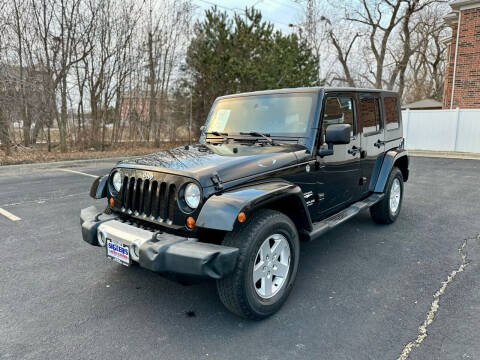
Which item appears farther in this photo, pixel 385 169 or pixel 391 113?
pixel 391 113

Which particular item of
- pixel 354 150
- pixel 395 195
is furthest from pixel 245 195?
pixel 395 195

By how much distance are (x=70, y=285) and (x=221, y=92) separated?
47.2ft

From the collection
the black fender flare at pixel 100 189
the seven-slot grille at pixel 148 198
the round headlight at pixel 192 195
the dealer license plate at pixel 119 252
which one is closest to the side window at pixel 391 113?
the round headlight at pixel 192 195

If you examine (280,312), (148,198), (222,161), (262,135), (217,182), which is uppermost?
(262,135)

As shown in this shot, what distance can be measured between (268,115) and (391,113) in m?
2.38

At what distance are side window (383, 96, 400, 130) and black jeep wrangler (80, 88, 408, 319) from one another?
75 centimetres

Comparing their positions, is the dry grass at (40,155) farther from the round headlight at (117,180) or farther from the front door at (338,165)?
the front door at (338,165)

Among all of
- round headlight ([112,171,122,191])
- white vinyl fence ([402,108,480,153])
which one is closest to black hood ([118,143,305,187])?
round headlight ([112,171,122,191])

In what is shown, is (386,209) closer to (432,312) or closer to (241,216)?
(432,312)

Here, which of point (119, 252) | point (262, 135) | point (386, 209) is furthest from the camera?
point (386, 209)

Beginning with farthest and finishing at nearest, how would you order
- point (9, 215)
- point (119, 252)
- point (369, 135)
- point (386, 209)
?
1. point (9, 215)
2. point (386, 209)
3. point (369, 135)
4. point (119, 252)

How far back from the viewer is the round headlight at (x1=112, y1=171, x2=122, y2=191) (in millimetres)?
3142

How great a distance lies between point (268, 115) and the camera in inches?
147

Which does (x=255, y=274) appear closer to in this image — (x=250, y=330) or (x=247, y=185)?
(x=250, y=330)
